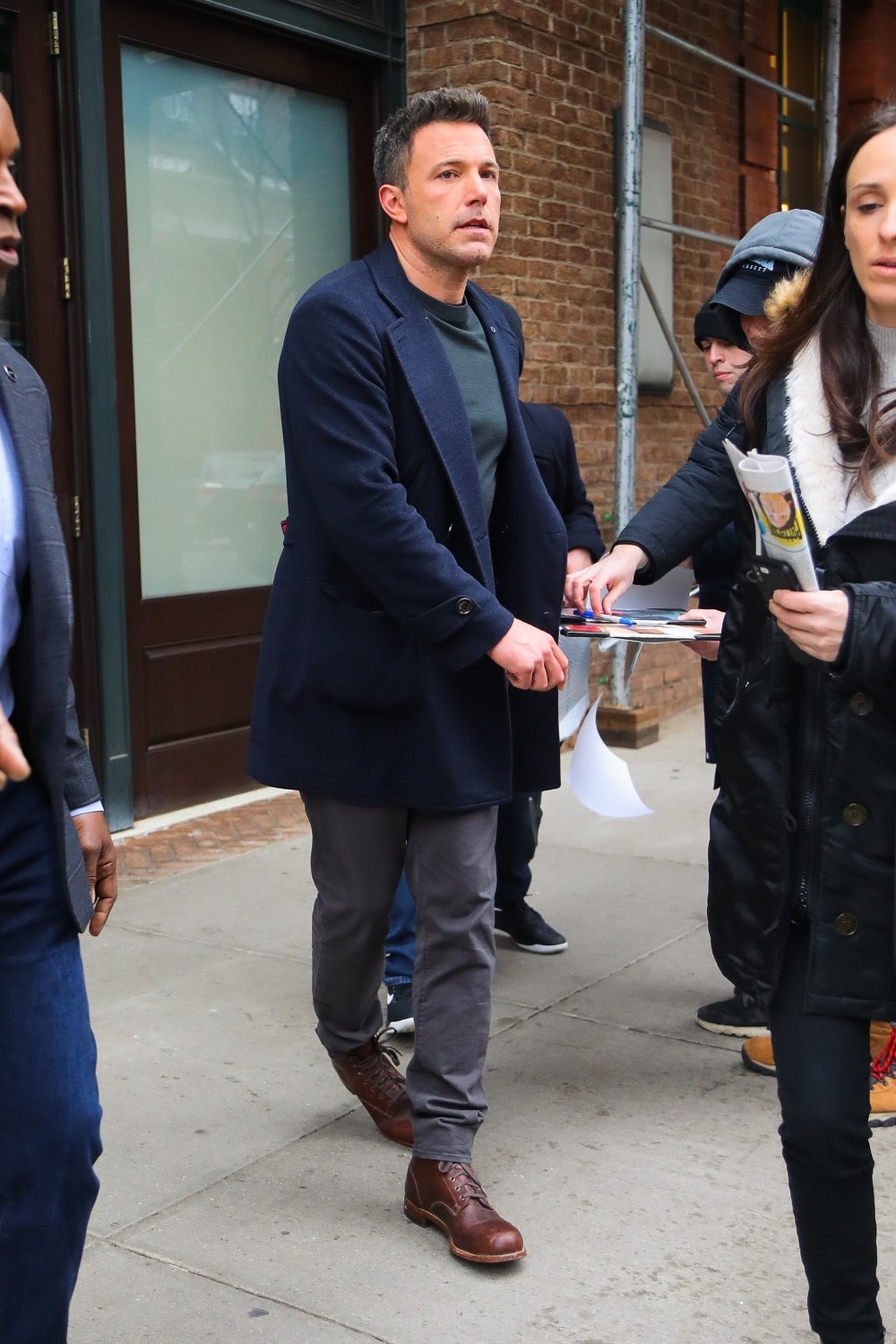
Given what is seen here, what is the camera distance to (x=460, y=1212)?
3.07 metres

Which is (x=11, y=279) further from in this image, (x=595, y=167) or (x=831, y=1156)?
(x=831, y=1156)

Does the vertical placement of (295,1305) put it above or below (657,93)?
below

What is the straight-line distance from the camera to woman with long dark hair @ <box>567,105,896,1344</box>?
232cm

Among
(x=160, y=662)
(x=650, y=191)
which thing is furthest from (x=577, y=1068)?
(x=650, y=191)

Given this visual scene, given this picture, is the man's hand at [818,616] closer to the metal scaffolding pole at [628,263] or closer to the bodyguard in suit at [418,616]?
the bodyguard in suit at [418,616]

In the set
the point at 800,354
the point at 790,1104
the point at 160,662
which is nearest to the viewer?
the point at 790,1104

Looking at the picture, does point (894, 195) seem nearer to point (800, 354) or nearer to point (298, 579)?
point (800, 354)

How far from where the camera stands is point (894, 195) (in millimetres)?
2389

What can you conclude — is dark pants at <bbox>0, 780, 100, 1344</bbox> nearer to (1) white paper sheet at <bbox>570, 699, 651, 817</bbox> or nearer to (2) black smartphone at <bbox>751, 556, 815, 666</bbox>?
(2) black smartphone at <bbox>751, 556, 815, 666</bbox>

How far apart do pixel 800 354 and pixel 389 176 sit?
46.1 inches

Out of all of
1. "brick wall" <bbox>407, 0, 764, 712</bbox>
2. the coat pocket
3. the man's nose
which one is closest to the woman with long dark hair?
the coat pocket

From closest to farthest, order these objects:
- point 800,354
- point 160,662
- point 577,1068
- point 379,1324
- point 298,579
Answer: point 800,354 < point 379,1324 < point 298,579 < point 577,1068 < point 160,662

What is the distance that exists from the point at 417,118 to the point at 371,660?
44.3 inches

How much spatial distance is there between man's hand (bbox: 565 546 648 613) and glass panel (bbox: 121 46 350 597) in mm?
3300
